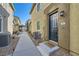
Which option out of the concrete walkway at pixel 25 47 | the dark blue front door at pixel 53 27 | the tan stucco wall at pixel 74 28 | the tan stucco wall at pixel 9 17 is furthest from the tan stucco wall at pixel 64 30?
the tan stucco wall at pixel 9 17

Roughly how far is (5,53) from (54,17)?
2057 mm

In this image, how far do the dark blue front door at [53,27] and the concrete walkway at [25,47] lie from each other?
0.89 metres

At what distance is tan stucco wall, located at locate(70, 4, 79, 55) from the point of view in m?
3.27

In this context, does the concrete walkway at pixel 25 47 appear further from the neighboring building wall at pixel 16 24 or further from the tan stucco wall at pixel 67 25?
the tan stucco wall at pixel 67 25

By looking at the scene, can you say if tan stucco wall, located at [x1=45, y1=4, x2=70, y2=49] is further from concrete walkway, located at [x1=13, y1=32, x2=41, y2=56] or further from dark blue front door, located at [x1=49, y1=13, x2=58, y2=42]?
concrete walkway, located at [x1=13, y1=32, x2=41, y2=56]

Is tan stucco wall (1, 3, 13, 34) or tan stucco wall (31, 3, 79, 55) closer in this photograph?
tan stucco wall (31, 3, 79, 55)

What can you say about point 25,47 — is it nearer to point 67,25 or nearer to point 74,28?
point 67,25

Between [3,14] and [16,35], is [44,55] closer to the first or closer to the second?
[16,35]

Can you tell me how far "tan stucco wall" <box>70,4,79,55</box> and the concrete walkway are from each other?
880mm

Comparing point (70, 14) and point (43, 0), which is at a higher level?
point (43, 0)

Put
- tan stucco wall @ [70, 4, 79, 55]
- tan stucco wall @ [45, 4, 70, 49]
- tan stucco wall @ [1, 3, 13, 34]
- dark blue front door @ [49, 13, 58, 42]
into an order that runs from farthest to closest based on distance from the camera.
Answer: dark blue front door @ [49, 13, 58, 42], tan stucco wall @ [45, 4, 70, 49], tan stucco wall @ [1, 3, 13, 34], tan stucco wall @ [70, 4, 79, 55]

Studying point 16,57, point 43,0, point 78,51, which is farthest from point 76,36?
point 16,57

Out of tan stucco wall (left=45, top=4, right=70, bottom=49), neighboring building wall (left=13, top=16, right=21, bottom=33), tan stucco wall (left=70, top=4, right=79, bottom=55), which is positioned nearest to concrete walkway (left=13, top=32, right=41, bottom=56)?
neighboring building wall (left=13, top=16, right=21, bottom=33)

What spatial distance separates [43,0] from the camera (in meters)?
3.68
